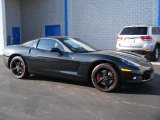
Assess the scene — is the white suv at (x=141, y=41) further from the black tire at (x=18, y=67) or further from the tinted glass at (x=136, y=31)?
the black tire at (x=18, y=67)

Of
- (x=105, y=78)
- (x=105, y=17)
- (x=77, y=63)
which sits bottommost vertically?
(x=105, y=78)

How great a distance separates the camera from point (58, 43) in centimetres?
756

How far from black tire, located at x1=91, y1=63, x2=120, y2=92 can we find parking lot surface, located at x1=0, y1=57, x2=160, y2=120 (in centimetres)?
17

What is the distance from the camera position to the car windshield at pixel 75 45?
739 centimetres

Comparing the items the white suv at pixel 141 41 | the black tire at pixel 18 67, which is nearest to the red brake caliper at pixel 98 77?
the black tire at pixel 18 67

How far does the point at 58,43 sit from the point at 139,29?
571 centimetres

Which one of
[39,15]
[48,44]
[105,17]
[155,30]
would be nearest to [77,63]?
[48,44]

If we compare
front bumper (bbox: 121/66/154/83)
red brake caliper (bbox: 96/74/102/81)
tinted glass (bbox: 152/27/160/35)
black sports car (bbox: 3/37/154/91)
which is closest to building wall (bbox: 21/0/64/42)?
tinted glass (bbox: 152/27/160/35)

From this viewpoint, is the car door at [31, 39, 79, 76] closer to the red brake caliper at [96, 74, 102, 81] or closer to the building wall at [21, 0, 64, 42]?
the red brake caliper at [96, 74, 102, 81]

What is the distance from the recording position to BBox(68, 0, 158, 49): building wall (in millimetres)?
16484

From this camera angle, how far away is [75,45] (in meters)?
7.62

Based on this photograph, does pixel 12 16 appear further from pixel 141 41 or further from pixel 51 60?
pixel 51 60

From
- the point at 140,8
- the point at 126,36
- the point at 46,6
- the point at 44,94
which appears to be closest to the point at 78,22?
the point at 46,6

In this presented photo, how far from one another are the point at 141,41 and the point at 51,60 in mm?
5663
